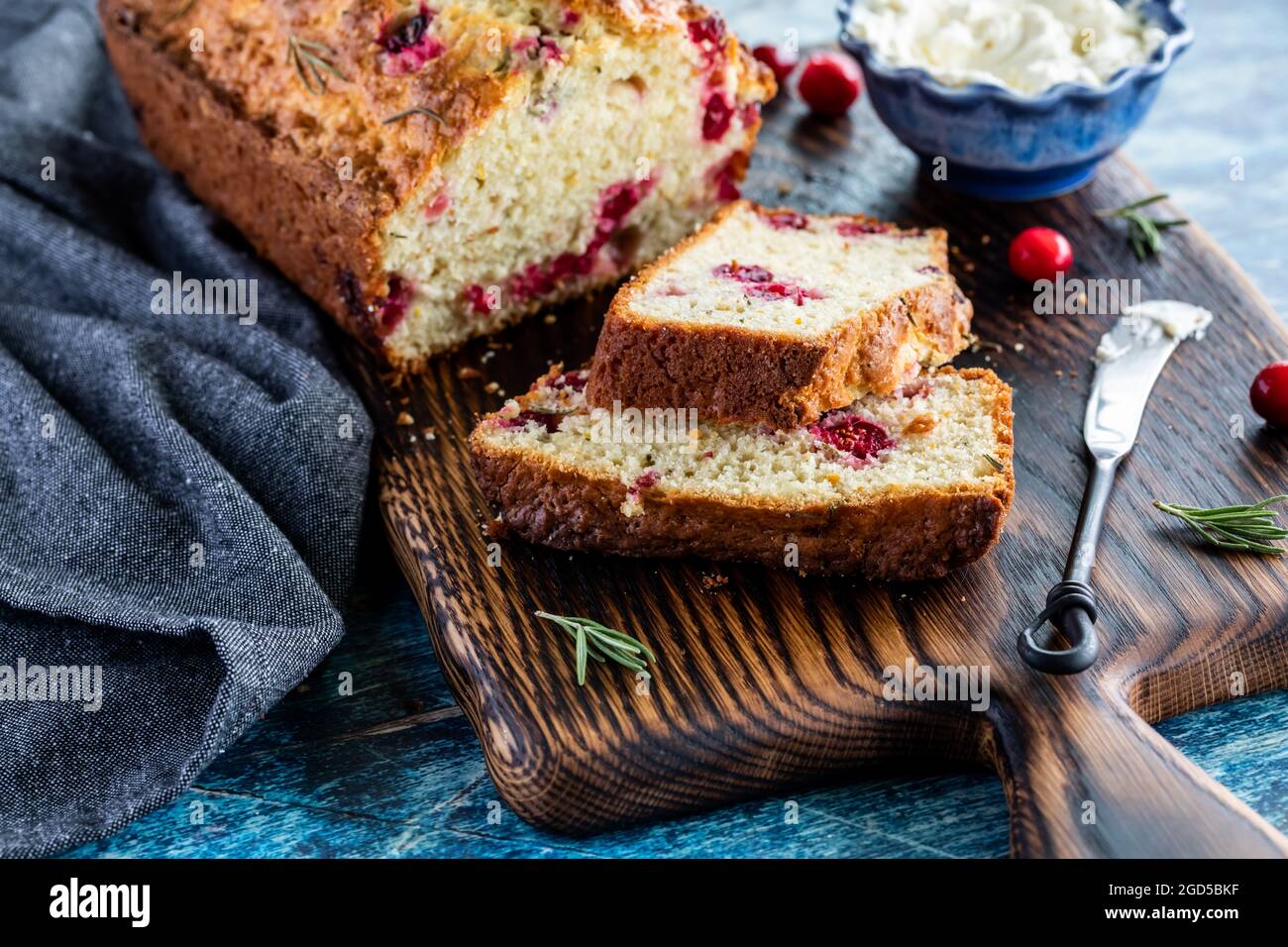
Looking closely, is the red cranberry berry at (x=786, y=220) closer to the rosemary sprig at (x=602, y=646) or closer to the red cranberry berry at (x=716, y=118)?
the red cranberry berry at (x=716, y=118)

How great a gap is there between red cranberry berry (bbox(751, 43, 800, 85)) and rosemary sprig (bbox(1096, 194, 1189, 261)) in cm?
165

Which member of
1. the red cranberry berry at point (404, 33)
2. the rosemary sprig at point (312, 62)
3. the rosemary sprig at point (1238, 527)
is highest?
the red cranberry berry at point (404, 33)

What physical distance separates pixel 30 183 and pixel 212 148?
738 mm

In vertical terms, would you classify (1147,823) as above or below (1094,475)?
below

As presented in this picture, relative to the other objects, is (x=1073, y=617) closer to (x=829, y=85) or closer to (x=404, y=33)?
(x=404, y=33)

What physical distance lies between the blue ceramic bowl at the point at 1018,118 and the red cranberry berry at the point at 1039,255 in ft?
1.22

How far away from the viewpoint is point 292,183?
4629 millimetres

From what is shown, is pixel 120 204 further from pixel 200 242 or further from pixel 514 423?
pixel 514 423

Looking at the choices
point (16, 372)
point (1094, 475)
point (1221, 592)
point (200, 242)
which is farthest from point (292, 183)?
point (1221, 592)

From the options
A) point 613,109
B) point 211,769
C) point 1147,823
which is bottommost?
point 211,769

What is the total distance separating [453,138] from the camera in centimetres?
421

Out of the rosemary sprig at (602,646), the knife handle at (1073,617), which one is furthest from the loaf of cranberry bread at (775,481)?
the rosemary sprig at (602,646)

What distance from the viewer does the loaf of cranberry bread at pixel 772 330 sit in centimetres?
372

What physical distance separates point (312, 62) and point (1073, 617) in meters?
3.01
